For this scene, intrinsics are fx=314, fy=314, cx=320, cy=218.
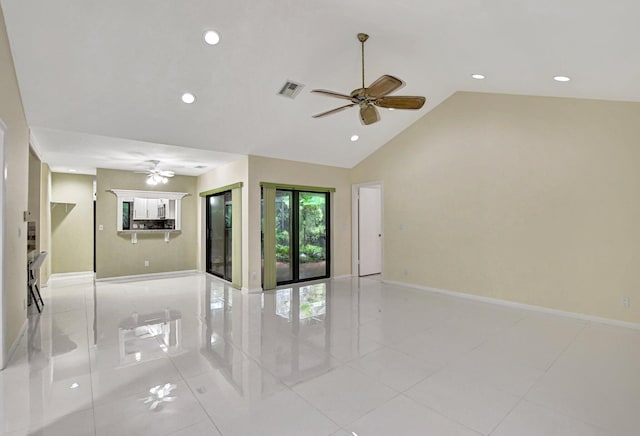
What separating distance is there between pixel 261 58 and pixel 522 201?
4293mm

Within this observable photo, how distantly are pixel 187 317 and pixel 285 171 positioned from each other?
3.26m

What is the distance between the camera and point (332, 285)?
6.48 m

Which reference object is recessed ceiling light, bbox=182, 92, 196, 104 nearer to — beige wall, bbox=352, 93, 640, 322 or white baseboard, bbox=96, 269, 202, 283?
beige wall, bbox=352, 93, 640, 322

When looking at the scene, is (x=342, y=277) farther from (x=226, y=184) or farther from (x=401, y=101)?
(x=401, y=101)

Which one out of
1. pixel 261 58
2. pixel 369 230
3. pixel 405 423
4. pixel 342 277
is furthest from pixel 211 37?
pixel 369 230

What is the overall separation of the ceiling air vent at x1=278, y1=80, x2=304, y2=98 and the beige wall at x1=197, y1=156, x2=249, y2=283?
178 cm

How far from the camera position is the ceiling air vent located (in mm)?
4237

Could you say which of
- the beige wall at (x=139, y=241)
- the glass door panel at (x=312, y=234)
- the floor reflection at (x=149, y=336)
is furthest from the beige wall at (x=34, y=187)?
the glass door panel at (x=312, y=234)

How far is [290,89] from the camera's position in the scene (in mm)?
4336

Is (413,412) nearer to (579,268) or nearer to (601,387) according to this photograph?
(601,387)

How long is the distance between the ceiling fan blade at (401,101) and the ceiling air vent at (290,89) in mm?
1356

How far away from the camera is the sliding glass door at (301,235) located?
6.50 metres

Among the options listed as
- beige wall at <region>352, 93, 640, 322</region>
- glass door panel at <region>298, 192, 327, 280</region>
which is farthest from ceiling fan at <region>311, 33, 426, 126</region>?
glass door panel at <region>298, 192, 327, 280</region>

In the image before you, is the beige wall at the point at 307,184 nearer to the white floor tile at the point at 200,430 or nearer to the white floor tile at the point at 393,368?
the white floor tile at the point at 393,368
